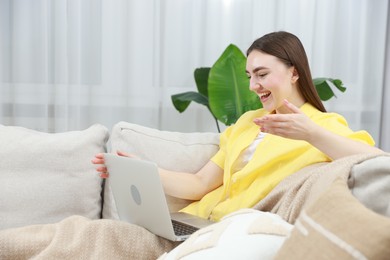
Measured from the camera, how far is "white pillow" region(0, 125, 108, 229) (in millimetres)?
1926

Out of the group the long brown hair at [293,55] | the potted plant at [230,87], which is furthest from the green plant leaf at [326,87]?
the long brown hair at [293,55]

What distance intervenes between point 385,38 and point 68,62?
188cm

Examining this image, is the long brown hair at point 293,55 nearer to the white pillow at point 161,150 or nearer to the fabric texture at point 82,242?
the white pillow at point 161,150

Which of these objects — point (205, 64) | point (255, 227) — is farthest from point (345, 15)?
point (255, 227)

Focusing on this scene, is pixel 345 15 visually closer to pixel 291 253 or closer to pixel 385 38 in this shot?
pixel 385 38

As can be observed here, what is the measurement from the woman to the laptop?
126 mm

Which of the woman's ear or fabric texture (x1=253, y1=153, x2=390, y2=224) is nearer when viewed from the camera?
fabric texture (x1=253, y1=153, x2=390, y2=224)

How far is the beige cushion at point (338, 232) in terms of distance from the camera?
2.69 feet

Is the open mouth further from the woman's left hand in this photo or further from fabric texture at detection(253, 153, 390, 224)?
fabric texture at detection(253, 153, 390, 224)

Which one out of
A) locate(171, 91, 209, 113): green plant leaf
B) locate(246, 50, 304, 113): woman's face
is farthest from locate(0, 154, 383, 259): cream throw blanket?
locate(171, 91, 209, 113): green plant leaf

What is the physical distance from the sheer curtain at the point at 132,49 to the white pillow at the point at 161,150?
0.86 m

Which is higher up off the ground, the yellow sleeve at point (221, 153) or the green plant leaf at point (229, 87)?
the green plant leaf at point (229, 87)

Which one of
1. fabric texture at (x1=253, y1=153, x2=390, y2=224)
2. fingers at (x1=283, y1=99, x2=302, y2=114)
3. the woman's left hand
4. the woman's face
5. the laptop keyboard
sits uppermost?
the woman's face

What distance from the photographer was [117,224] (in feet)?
5.31
